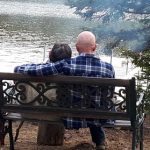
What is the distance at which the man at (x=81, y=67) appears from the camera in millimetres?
4156

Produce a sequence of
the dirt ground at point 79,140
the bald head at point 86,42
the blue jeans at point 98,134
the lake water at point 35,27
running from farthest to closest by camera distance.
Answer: the lake water at point 35,27, the dirt ground at point 79,140, the blue jeans at point 98,134, the bald head at point 86,42

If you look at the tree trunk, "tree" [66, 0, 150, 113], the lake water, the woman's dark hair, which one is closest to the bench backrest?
the woman's dark hair

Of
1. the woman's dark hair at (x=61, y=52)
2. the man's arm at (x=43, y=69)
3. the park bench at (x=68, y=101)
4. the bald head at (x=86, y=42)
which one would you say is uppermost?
the bald head at (x=86, y=42)

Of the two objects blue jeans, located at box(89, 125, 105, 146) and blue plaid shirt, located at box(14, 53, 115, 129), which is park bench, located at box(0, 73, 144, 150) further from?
blue jeans, located at box(89, 125, 105, 146)

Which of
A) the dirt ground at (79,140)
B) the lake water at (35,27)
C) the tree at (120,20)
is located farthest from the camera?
the lake water at (35,27)

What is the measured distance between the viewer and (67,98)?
4.21 metres

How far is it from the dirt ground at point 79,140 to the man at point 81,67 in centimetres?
65

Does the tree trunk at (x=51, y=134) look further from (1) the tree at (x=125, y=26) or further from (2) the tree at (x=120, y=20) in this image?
(2) the tree at (x=120, y=20)

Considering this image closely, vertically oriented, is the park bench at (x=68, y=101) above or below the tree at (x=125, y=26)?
below

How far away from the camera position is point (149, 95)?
22.0 feet

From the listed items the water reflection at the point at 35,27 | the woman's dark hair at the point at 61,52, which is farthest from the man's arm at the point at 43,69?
the water reflection at the point at 35,27

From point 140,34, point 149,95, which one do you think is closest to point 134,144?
point 149,95

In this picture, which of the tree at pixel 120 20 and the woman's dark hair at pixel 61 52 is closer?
the woman's dark hair at pixel 61 52

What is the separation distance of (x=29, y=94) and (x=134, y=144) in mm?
956
